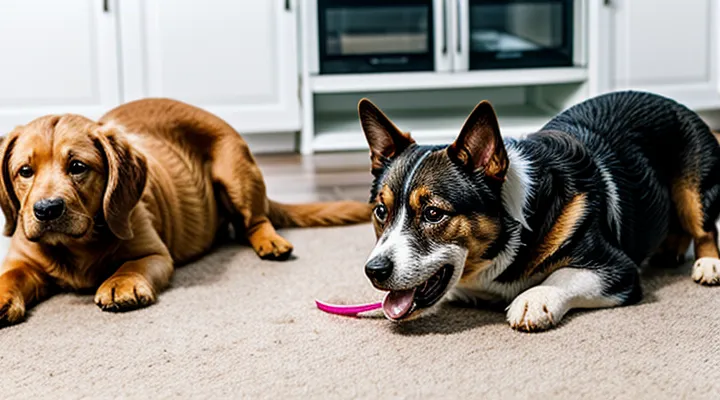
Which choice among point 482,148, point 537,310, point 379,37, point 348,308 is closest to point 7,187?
point 348,308

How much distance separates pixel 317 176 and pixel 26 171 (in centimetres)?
181

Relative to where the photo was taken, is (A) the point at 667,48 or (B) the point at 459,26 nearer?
(B) the point at 459,26

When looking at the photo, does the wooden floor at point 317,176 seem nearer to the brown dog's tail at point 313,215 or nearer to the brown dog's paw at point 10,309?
the brown dog's tail at point 313,215

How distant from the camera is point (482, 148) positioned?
6.44ft

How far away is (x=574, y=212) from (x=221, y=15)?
2.74 m

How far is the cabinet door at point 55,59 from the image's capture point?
4.36 meters

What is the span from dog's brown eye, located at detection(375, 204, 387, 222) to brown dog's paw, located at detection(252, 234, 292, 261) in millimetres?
708

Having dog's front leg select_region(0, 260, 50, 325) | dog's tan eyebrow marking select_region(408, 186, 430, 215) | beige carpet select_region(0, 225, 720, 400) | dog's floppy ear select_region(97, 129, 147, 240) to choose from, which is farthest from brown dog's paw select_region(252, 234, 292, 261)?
dog's tan eyebrow marking select_region(408, 186, 430, 215)

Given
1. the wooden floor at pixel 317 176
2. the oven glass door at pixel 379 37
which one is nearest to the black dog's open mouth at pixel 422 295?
the wooden floor at pixel 317 176

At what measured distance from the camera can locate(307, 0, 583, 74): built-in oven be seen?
4598 mm

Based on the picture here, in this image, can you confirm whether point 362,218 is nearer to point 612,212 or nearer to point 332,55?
point 612,212

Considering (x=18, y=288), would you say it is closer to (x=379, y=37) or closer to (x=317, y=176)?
(x=317, y=176)

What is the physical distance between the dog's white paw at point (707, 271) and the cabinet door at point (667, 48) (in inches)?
99.0

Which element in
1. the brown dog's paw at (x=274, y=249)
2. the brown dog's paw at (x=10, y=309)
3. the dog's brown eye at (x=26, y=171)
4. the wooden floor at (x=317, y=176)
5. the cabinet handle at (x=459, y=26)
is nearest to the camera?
the brown dog's paw at (x=10, y=309)
